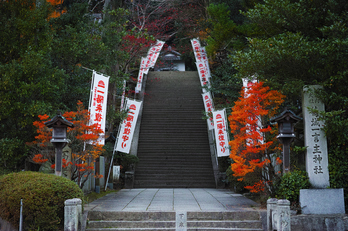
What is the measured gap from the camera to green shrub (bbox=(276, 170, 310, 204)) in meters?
7.60

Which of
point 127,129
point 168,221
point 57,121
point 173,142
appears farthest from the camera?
point 173,142

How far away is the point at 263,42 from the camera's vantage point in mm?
7793

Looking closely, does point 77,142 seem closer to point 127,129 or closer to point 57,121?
point 57,121

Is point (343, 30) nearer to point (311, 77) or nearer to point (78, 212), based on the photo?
point (311, 77)

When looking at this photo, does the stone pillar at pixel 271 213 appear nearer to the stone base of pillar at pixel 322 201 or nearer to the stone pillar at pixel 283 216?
the stone pillar at pixel 283 216

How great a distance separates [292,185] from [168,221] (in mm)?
3000

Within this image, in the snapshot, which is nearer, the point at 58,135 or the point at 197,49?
the point at 58,135

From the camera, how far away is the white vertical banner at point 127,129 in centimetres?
1315

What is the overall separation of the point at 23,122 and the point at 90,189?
11.4 ft

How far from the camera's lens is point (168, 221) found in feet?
24.0

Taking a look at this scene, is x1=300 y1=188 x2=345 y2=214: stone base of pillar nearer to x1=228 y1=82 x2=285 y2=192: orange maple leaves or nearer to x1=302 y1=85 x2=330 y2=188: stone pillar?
x1=302 y1=85 x2=330 y2=188: stone pillar

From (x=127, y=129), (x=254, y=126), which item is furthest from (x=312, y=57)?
(x=127, y=129)

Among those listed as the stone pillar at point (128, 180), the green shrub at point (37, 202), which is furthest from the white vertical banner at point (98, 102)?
the stone pillar at point (128, 180)

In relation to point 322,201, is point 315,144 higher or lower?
higher
